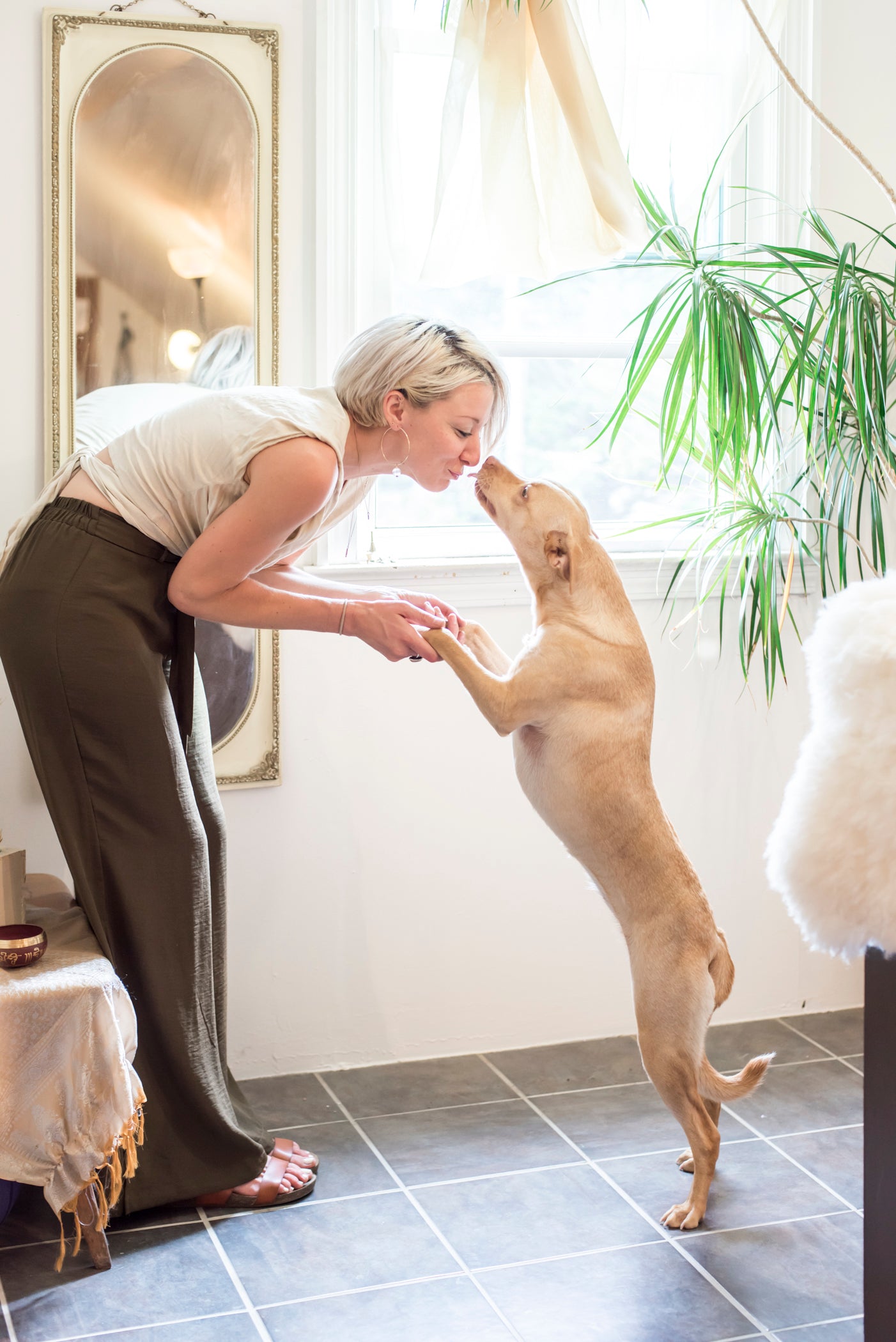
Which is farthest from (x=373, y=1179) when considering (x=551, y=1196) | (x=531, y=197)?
(x=531, y=197)

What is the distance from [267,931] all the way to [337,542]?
870 mm

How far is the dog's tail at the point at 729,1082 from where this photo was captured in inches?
78.0

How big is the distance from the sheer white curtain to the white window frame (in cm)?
7

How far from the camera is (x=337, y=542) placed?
2.70 meters

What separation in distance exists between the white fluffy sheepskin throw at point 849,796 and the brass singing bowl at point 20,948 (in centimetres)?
112

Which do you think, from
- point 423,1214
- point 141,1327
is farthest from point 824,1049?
point 141,1327

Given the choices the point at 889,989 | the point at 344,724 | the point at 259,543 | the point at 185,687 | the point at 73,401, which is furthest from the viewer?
the point at 344,724

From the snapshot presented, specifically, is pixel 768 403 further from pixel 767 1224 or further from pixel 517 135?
pixel 767 1224

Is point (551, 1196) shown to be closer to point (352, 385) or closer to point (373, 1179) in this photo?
point (373, 1179)

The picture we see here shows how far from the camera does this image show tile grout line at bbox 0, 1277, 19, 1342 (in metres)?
1.77

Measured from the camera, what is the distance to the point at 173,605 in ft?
6.70

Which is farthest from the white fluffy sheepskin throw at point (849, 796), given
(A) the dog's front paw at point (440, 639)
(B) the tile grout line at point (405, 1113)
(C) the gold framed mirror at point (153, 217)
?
(C) the gold framed mirror at point (153, 217)

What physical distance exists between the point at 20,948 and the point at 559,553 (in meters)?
1.03

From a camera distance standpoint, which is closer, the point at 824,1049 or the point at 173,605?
the point at 173,605
